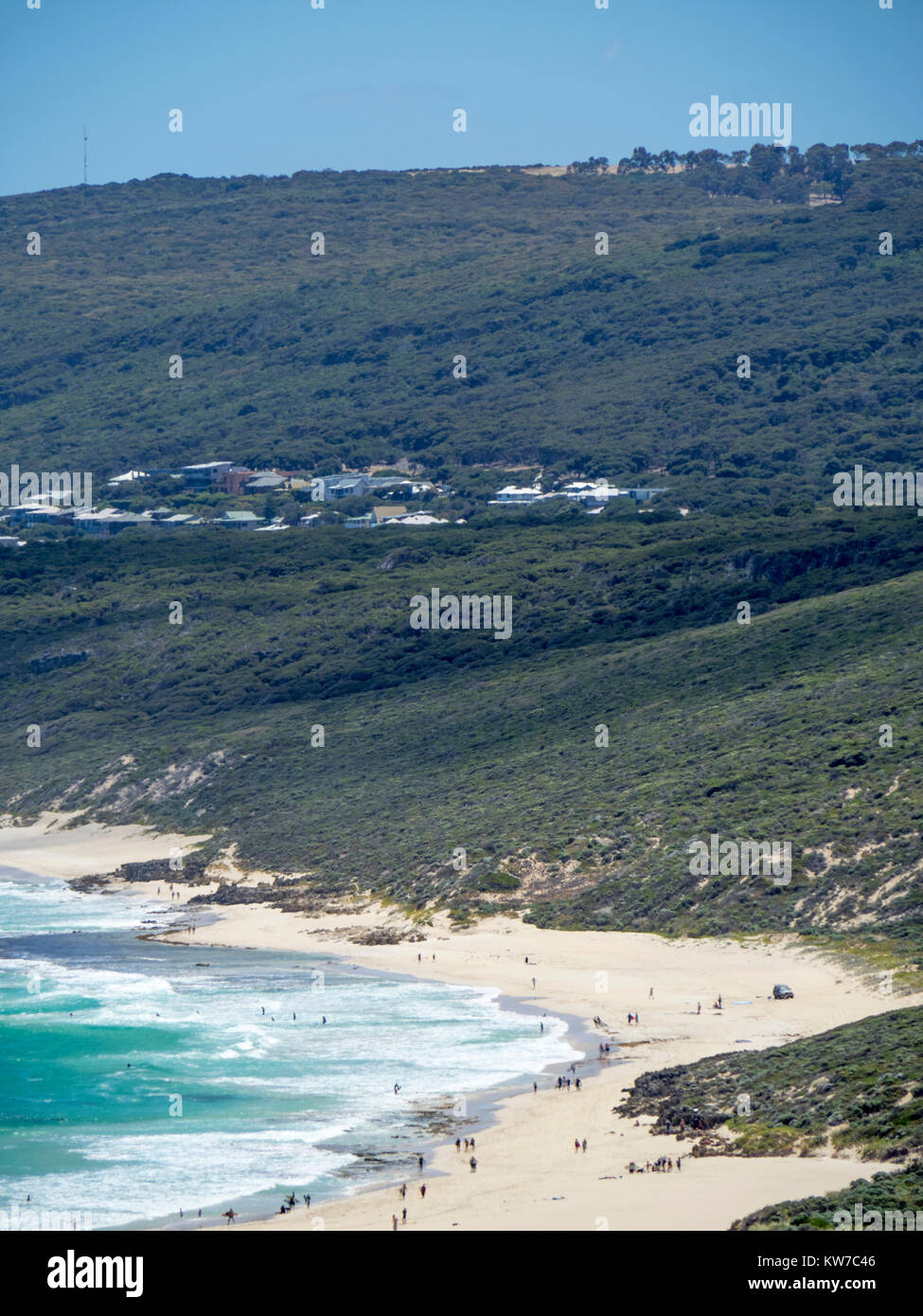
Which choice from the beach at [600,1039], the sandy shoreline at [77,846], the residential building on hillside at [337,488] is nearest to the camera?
the beach at [600,1039]

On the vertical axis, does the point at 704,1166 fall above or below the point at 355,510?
below

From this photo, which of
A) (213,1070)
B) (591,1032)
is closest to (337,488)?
(591,1032)

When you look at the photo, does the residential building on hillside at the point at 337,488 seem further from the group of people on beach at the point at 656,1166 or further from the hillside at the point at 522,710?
the group of people on beach at the point at 656,1166

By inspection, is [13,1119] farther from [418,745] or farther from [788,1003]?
[418,745]

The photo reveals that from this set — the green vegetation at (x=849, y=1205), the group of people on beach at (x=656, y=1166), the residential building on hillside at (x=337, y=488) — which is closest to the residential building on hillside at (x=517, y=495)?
the residential building on hillside at (x=337, y=488)

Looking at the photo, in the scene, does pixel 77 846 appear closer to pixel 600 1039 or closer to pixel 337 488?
pixel 600 1039

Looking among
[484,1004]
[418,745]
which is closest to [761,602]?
[418,745]
